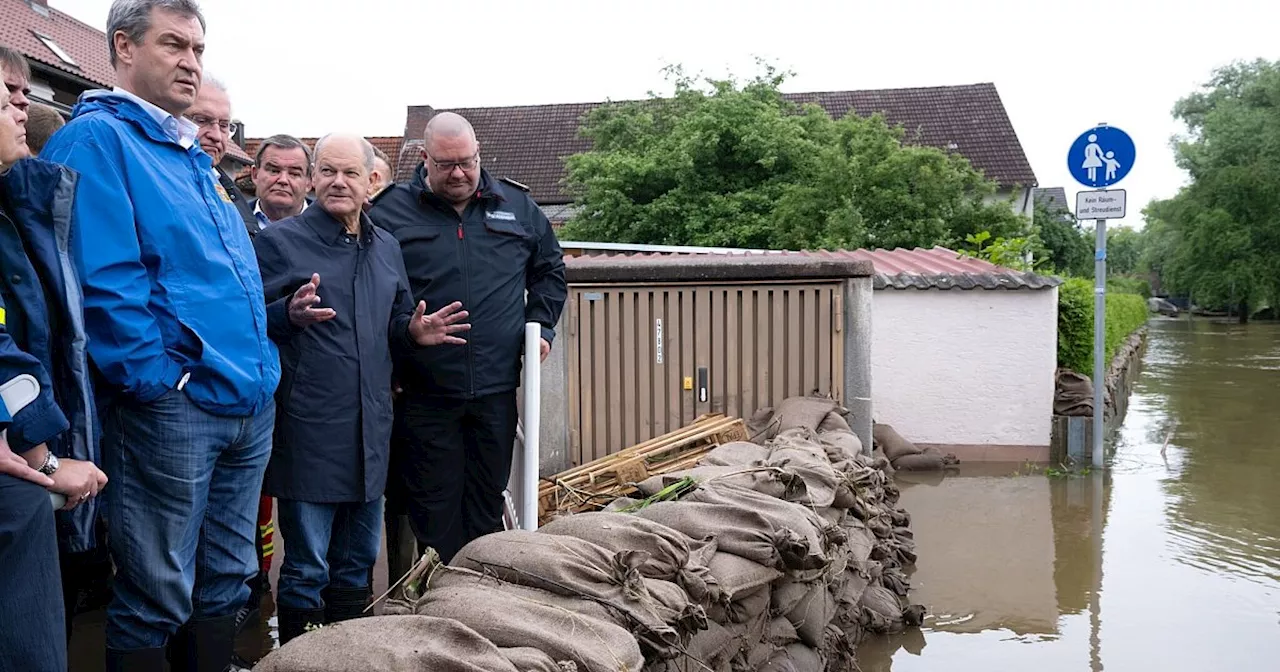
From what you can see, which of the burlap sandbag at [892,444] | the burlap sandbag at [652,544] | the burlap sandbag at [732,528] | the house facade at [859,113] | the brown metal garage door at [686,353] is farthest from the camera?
the house facade at [859,113]

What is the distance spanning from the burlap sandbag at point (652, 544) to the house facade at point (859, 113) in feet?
94.9

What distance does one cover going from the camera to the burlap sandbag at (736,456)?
4598 mm

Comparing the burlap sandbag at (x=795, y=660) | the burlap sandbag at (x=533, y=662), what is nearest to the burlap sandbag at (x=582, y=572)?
the burlap sandbag at (x=533, y=662)

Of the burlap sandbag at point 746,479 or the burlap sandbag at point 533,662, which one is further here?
the burlap sandbag at point 746,479

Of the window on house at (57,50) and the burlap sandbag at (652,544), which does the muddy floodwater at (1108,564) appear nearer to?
the burlap sandbag at (652,544)

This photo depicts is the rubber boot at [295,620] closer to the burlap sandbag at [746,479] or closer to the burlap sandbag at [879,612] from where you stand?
the burlap sandbag at [746,479]

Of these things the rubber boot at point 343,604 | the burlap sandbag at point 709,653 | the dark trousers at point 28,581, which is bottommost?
the burlap sandbag at point 709,653

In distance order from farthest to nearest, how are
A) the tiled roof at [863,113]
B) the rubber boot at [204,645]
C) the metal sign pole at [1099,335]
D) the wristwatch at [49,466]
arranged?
the tiled roof at [863,113], the metal sign pole at [1099,335], the rubber boot at [204,645], the wristwatch at [49,466]

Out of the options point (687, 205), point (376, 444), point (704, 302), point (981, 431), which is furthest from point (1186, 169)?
point (376, 444)

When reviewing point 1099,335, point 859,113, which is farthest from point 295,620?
point 859,113

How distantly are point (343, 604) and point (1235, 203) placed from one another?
43.7 metres

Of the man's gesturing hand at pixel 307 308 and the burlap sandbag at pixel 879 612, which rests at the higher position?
the man's gesturing hand at pixel 307 308

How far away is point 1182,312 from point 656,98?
1897 inches

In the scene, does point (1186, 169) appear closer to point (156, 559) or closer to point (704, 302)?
point (704, 302)
